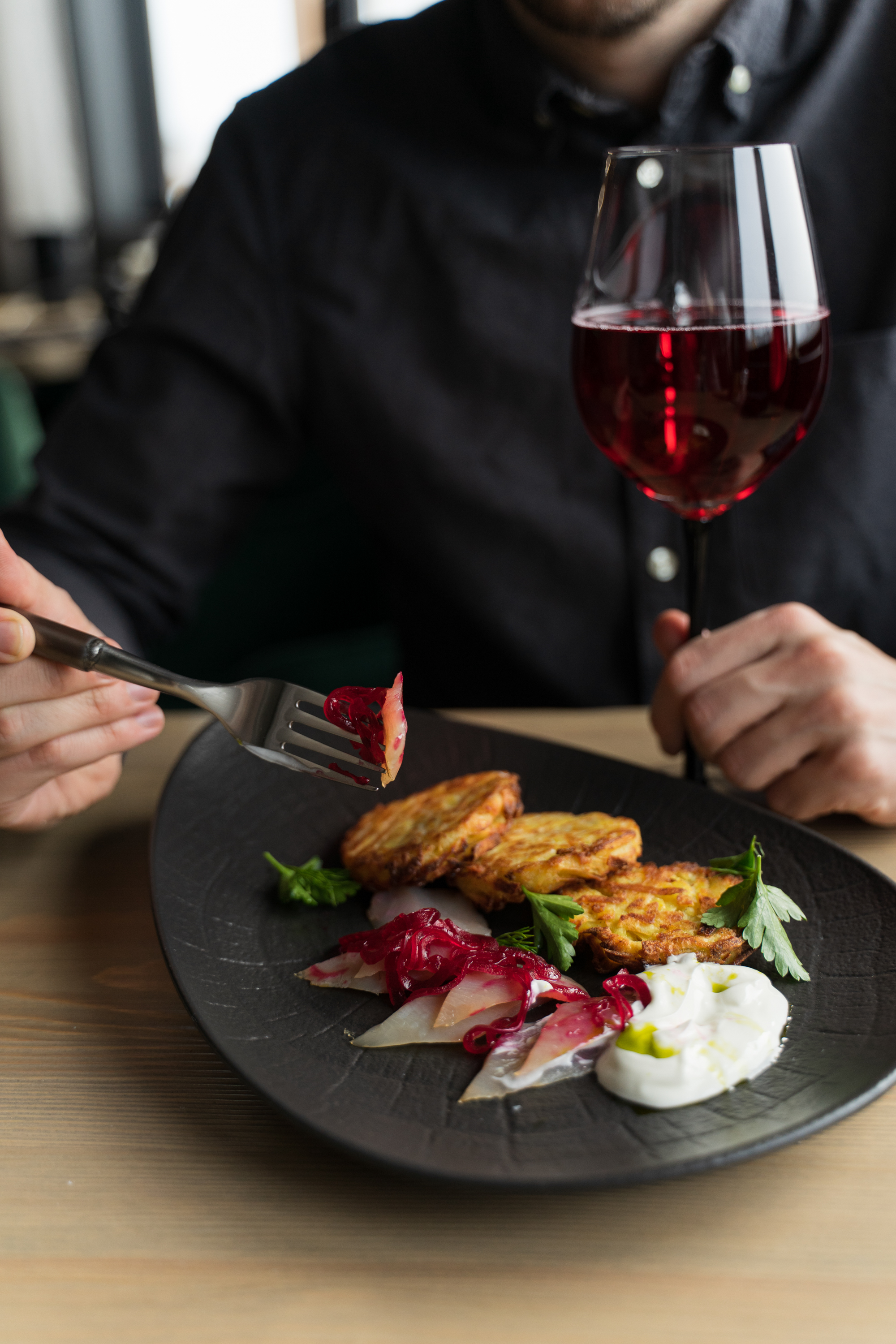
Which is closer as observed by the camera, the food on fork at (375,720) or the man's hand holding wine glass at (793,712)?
the food on fork at (375,720)

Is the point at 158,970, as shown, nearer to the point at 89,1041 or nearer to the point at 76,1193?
the point at 89,1041

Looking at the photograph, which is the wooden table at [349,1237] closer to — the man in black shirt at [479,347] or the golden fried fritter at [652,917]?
the golden fried fritter at [652,917]

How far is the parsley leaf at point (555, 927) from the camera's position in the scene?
0.92 metres

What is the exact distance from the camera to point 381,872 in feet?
3.49

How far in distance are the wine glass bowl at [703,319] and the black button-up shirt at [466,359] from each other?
28.4 inches

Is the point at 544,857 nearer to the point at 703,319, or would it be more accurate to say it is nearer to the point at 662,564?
the point at 703,319

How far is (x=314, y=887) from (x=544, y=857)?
221 mm

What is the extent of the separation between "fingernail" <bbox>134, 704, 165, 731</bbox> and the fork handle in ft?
0.50

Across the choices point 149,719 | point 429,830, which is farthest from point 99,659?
point 429,830

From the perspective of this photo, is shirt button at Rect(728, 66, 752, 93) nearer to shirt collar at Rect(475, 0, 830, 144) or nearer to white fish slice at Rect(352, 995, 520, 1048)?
shirt collar at Rect(475, 0, 830, 144)

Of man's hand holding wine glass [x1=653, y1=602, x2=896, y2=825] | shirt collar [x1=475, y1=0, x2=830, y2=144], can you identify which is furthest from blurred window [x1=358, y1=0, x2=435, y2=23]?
man's hand holding wine glass [x1=653, y1=602, x2=896, y2=825]

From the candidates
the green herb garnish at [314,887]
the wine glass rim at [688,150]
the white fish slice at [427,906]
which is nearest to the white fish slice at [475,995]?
the white fish slice at [427,906]

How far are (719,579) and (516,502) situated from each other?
0.38m

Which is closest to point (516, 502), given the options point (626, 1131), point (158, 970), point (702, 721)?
point (702, 721)
